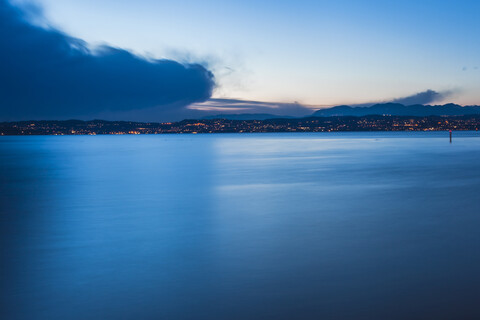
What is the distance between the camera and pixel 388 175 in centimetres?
2212

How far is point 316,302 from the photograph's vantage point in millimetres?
5219

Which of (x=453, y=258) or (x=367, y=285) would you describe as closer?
(x=367, y=285)

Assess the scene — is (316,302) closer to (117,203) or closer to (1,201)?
(117,203)

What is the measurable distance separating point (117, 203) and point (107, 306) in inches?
358

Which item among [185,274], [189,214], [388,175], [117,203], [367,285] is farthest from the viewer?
[388,175]

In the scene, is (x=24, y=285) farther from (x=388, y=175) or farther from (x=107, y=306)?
(x=388, y=175)

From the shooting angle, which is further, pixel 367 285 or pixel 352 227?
pixel 352 227

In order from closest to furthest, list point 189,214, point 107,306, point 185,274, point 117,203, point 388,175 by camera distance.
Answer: point 107,306, point 185,274, point 189,214, point 117,203, point 388,175

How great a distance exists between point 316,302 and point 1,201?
12515 mm

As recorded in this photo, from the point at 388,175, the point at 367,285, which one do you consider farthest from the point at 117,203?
the point at 388,175

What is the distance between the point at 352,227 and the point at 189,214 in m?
4.51

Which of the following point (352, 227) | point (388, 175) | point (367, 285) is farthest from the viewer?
point (388, 175)

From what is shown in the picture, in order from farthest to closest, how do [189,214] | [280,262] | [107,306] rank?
[189,214] → [280,262] → [107,306]

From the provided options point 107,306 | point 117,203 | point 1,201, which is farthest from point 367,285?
point 1,201
